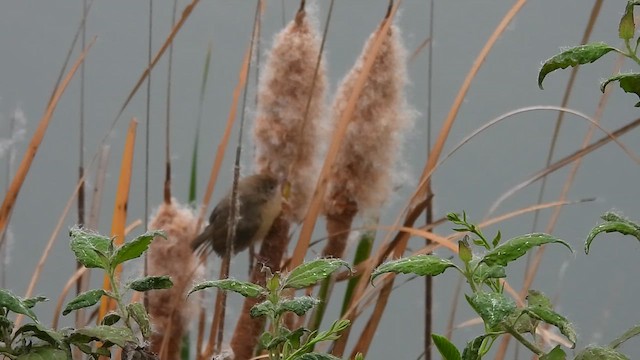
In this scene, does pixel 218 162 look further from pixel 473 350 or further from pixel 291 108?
pixel 473 350

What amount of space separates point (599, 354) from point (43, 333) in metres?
0.16

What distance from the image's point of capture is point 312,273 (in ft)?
0.82

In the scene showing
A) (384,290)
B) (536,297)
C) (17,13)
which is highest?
(17,13)

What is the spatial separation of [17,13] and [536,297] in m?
2.59

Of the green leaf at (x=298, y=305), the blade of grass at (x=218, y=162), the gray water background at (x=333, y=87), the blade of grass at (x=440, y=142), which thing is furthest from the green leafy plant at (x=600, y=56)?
the gray water background at (x=333, y=87)

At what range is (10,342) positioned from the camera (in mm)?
248

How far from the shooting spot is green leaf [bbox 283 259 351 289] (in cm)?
24

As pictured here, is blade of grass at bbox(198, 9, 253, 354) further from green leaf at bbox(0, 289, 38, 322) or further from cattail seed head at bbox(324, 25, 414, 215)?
green leaf at bbox(0, 289, 38, 322)

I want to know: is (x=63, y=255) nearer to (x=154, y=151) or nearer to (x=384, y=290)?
(x=154, y=151)

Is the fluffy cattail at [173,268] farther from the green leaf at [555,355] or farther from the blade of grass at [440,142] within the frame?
the green leaf at [555,355]

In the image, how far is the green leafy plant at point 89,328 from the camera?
0.24 m

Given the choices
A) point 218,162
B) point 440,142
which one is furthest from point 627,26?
point 218,162

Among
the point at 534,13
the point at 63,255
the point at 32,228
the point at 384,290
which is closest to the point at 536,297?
the point at 384,290

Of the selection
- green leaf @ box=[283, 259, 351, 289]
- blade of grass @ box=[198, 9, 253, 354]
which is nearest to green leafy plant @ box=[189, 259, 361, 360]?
green leaf @ box=[283, 259, 351, 289]
